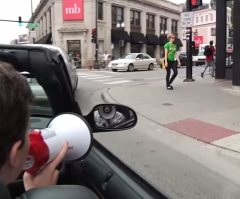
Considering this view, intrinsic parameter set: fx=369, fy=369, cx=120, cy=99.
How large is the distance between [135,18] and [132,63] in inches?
765

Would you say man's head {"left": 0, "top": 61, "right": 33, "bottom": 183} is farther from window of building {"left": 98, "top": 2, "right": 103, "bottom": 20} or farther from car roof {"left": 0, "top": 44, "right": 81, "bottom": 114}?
window of building {"left": 98, "top": 2, "right": 103, "bottom": 20}

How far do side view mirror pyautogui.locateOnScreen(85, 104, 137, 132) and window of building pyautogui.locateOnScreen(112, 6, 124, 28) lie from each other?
39.9m

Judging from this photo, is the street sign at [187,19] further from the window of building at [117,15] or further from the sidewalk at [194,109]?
the window of building at [117,15]

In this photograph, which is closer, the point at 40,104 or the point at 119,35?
the point at 40,104

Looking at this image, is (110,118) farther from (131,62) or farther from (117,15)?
(117,15)

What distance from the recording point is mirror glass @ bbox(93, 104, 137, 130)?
6.77 ft

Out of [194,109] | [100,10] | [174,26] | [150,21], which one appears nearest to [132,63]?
[100,10]

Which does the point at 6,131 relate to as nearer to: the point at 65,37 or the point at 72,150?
the point at 72,150

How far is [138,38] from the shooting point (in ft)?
143

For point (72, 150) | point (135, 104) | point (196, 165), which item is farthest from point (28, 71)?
point (135, 104)

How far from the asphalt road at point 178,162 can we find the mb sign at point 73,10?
3285 centimetres

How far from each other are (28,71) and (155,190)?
86cm

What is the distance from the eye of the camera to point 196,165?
495 centimetres

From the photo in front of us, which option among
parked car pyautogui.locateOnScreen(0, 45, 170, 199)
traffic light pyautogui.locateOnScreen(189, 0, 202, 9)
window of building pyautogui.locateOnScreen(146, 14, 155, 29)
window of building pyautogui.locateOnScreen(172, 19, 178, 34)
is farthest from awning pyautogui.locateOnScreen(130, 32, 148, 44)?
parked car pyautogui.locateOnScreen(0, 45, 170, 199)
